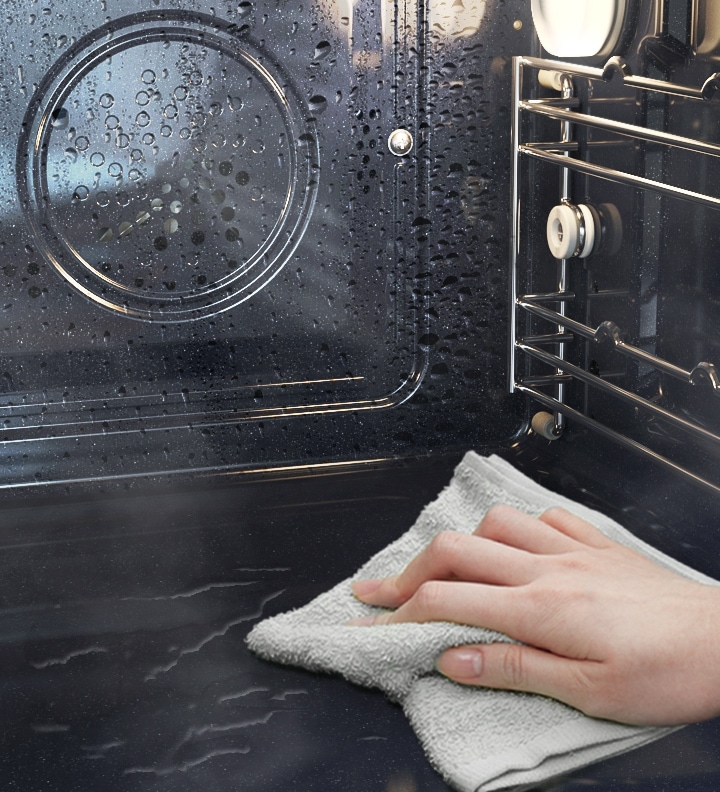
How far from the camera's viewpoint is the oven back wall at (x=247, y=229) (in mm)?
1169

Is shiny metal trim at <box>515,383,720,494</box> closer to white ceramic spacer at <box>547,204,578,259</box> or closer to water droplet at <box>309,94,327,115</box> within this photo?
white ceramic spacer at <box>547,204,578,259</box>

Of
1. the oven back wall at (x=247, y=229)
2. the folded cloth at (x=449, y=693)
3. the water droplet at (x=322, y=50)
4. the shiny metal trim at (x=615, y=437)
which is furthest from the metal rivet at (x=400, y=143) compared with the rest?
the folded cloth at (x=449, y=693)

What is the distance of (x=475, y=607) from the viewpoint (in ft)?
2.56

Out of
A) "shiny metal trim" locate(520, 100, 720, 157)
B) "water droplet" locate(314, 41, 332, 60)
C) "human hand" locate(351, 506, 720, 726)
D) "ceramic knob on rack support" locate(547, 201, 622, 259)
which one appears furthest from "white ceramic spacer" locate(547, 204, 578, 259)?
"human hand" locate(351, 506, 720, 726)

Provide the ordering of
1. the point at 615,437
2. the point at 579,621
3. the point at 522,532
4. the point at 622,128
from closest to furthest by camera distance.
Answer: the point at 579,621 → the point at 522,532 → the point at 622,128 → the point at 615,437

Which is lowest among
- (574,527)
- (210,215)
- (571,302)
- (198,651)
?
(198,651)

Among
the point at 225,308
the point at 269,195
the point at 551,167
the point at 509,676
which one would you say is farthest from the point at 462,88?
the point at 509,676

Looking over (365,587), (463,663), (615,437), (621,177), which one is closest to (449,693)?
(463,663)

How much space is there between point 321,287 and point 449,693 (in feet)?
2.02

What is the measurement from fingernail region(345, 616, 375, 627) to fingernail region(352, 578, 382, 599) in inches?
1.1

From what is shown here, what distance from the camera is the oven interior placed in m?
1.04

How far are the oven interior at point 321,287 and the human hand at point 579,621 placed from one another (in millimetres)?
218

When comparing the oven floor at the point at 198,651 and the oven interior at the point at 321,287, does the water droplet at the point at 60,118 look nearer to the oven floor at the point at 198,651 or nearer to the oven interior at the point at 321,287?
the oven interior at the point at 321,287

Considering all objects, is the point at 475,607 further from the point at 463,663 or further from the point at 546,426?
the point at 546,426
